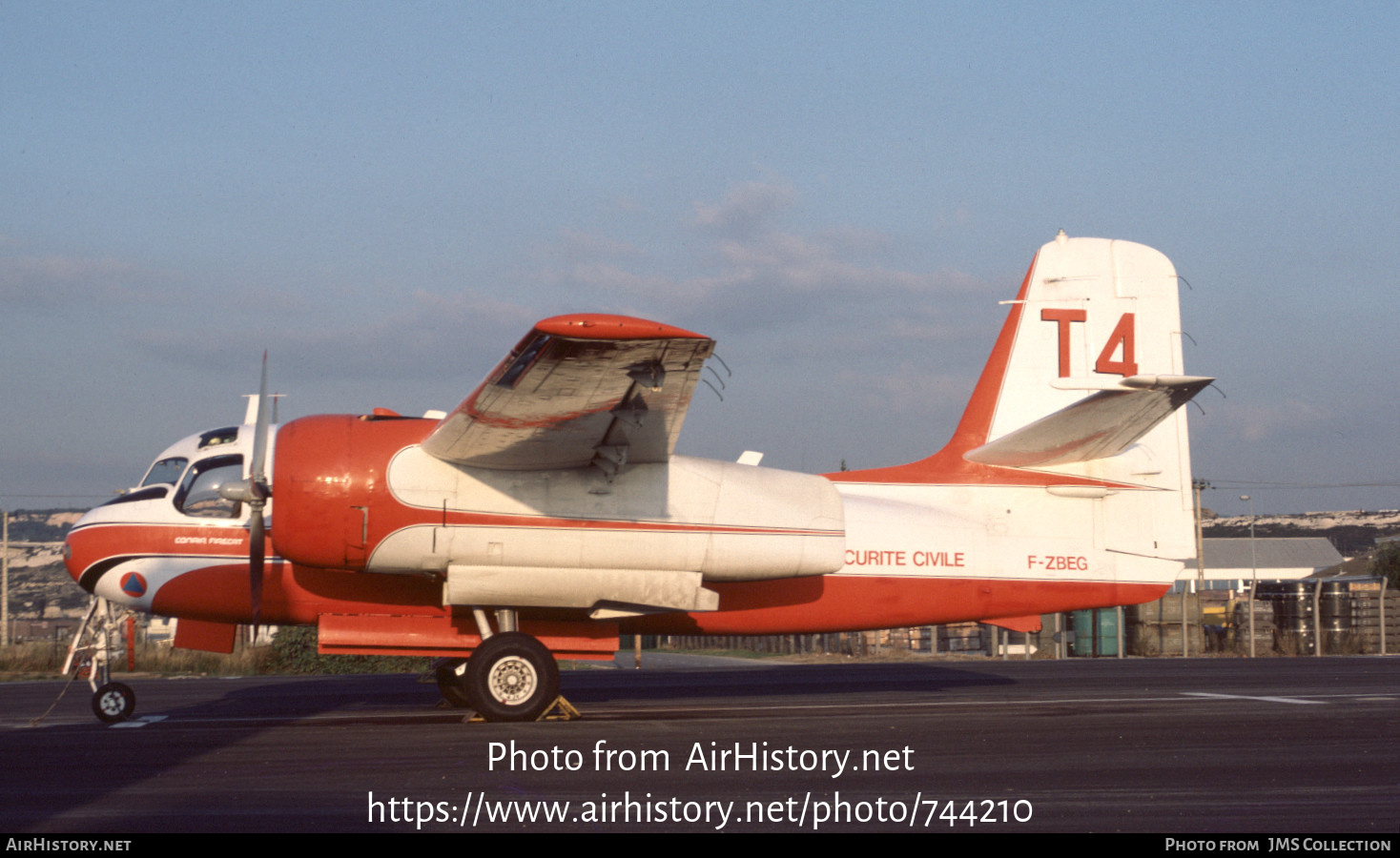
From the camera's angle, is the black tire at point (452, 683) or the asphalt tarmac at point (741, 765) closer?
the asphalt tarmac at point (741, 765)

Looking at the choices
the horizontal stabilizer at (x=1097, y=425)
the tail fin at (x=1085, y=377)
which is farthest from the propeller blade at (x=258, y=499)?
the horizontal stabilizer at (x=1097, y=425)

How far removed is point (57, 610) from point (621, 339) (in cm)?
10312

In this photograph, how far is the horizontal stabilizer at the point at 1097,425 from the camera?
32.7 feet

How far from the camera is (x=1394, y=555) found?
4956 cm

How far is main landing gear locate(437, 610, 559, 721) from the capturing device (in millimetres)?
10266

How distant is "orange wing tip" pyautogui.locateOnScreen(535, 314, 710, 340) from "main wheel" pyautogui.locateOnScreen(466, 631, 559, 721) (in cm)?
388

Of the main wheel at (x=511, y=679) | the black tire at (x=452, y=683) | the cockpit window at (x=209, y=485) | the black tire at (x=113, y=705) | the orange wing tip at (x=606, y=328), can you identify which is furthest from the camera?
the black tire at (x=452, y=683)

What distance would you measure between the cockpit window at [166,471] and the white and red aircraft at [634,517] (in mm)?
23

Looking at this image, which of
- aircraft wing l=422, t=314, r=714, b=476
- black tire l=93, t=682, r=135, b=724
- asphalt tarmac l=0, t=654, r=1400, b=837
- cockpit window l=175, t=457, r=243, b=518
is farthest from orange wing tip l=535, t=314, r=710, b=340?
black tire l=93, t=682, r=135, b=724

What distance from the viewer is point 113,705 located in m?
11.1

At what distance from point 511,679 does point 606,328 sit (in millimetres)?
4184

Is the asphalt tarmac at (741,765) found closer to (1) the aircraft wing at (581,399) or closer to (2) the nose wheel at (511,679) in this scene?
(2) the nose wheel at (511,679)

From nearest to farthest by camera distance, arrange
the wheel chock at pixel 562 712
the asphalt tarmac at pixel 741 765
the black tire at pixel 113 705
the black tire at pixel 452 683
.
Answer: the asphalt tarmac at pixel 741 765 → the wheel chock at pixel 562 712 → the black tire at pixel 113 705 → the black tire at pixel 452 683

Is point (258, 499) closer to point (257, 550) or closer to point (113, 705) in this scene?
point (257, 550)
